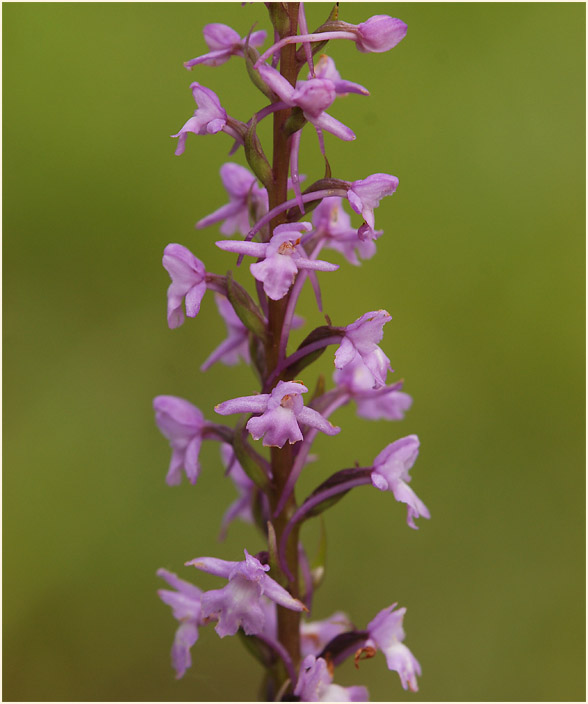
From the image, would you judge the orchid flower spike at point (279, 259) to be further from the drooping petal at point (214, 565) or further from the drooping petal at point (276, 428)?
the drooping petal at point (214, 565)

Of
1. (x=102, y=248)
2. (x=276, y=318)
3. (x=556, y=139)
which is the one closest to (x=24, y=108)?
(x=102, y=248)

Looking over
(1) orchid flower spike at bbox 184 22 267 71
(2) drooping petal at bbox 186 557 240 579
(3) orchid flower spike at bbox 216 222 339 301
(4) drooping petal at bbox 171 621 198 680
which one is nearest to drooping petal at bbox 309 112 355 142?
(3) orchid flower spike at bbox 216 222 339 301

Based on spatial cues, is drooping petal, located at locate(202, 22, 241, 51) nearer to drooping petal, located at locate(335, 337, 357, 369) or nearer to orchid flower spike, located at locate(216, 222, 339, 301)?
orchid flower spike, located at locate(216, 222, 339, 301)

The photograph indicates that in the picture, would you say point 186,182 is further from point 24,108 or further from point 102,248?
point 24,108

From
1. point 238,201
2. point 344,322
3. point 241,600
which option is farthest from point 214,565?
point 344,322

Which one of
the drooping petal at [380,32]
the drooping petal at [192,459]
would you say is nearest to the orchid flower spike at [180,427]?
the drooping petal at [192,459]

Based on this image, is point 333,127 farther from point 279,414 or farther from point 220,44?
point 279,414
